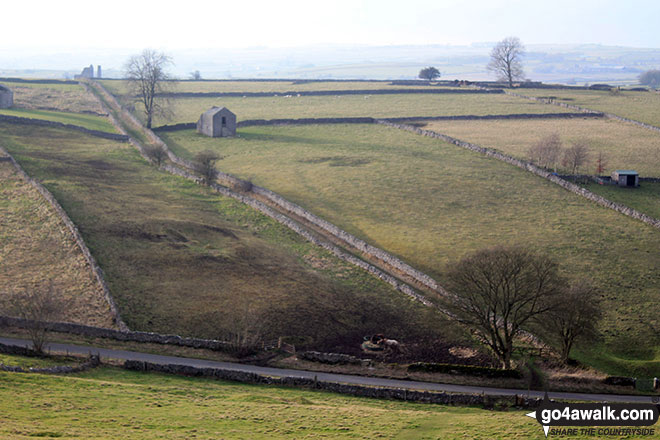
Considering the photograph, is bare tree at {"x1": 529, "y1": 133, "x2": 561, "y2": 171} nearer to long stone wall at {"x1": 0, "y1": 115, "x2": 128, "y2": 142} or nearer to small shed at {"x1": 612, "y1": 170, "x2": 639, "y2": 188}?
small shed at {"x1": 612, "y1": 170, "x2": 639, "y2": 188}

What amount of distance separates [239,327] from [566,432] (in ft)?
52.4

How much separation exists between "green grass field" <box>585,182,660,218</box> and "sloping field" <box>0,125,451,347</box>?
24.9 m

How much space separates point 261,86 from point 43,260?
98889mm

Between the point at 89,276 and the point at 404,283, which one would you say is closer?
the point at 89,276

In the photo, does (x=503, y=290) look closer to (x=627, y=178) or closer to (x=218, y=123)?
(x=627, y=178)

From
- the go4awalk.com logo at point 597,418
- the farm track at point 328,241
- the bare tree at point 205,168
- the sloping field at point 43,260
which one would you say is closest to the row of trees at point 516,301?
the farm track at point 328,241

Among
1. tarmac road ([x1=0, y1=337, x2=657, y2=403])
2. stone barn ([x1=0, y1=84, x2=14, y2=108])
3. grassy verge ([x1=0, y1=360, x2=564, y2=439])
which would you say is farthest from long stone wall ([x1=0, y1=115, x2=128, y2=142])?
grassy verge ([x1=0, y1=360, x2=564, y2=439])

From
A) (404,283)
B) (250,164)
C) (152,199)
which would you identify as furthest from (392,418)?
(250,164)

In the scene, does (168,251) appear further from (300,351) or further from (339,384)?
(339,384)

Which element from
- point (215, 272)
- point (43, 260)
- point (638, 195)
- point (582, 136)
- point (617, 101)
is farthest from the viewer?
point (617, 101)

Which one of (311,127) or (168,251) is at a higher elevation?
(311,127)

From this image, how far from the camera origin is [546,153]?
216ft

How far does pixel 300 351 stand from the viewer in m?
31.7

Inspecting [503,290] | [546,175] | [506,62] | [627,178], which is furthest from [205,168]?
[506,62]
